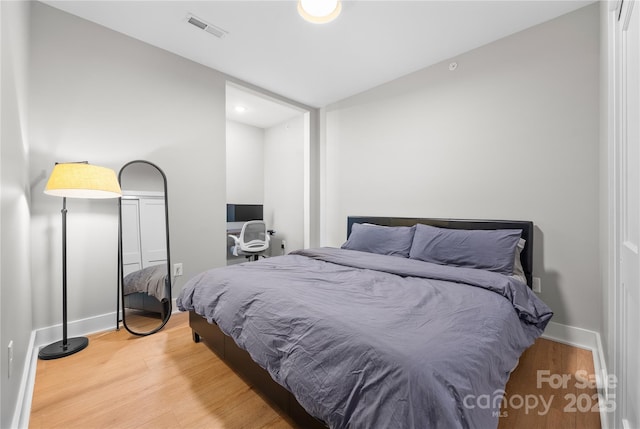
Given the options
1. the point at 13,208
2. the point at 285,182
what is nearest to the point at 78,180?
the point at 13,208

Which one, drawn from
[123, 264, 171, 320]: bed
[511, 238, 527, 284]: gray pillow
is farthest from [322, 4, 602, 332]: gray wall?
[123, 264, 171, 320]: bed

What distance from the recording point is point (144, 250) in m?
2.52

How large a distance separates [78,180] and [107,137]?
762 millimetres

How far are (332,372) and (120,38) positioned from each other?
3.17m

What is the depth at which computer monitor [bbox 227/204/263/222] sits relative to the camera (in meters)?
4.91

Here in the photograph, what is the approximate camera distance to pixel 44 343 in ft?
7.02

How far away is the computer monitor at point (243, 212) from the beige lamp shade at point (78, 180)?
9.28 ft

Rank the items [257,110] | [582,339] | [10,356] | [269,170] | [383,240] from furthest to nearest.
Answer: [269,170], [257,110], [383,240], [582,339], [10,356]

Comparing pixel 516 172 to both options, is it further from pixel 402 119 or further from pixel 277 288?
pixel 277 288

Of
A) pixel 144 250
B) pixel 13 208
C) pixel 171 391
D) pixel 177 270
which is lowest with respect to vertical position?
pixel 171 391

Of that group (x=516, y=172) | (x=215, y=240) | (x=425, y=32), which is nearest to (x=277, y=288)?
(x=215, y=240)

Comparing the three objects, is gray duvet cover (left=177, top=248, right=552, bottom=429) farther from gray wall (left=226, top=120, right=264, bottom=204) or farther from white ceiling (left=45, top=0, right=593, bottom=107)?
gray wall (left=226, top=120, right=264, bottom=204)

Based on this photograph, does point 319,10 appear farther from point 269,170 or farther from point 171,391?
point 269,170

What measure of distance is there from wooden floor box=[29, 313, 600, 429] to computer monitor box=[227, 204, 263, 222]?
2.87m
